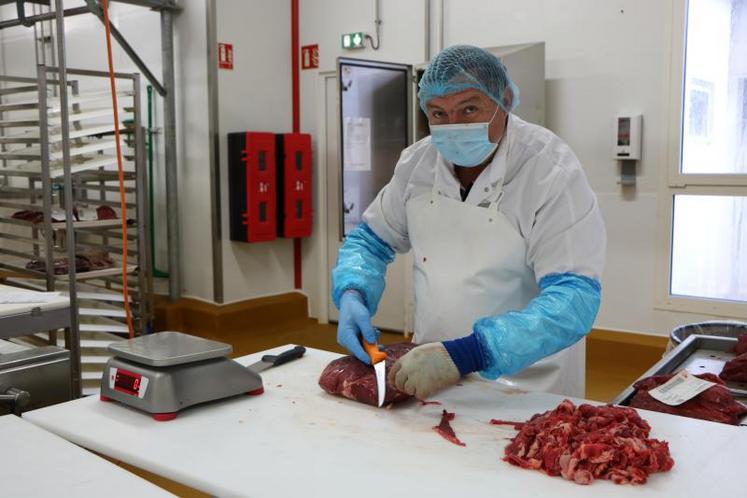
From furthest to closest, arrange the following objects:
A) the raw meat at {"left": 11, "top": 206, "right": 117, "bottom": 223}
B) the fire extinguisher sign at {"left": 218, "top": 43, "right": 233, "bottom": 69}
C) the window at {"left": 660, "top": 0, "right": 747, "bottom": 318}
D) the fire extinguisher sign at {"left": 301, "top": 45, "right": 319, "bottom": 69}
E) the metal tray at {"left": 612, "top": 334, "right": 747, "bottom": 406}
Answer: the fire extinguisher sign at {"left": 301, "top": 45, "right": 319, "bottom": 69} → the fire extinguisher sign at {"left": 218, "top": 43, "right": 233, "bottom": 69} → the raw meat at {"left": 11, "top": 206, "right": 117, "bottom": 223} → the window at {"left": 660, "top": 0, "right": 747, "bottom": 318} → the metal tray at {"left": 612, "top": 334, "right": 747, "bottom": 406}

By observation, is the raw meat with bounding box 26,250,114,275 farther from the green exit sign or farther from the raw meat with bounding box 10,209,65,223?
the green exit sign

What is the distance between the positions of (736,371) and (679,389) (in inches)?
16.0

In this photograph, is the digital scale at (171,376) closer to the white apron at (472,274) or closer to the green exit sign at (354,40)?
the white apron at (472,274)

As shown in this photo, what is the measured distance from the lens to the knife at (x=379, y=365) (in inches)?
64.1

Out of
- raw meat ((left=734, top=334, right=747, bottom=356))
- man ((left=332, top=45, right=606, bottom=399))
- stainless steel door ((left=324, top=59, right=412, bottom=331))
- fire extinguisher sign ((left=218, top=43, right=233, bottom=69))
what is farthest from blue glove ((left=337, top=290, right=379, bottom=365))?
fire extinguisher sign ((left=218, top=43, right=233, bottom=69))

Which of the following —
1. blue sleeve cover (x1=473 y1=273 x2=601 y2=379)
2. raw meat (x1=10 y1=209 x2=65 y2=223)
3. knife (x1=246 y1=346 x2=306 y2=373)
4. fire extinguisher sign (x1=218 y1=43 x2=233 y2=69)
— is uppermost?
fire extinguisher sign (x1=218 y1=43 x2=233 y2=69)

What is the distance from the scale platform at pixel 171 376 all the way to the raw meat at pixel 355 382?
0.17 m

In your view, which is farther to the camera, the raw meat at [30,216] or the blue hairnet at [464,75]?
the raw meat at [30,216]

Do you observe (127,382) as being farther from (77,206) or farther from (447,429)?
(77,206)

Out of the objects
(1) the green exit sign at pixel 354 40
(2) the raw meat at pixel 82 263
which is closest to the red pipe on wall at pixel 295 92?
(1) the green exit sign at pixel 354 40

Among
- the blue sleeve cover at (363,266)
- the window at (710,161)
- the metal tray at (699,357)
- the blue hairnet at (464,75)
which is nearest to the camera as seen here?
the blue hairnet at (464,75)

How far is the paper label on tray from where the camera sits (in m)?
1.78

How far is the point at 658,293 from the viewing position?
4.23 m

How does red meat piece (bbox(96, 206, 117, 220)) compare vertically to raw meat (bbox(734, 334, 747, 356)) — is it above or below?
above
